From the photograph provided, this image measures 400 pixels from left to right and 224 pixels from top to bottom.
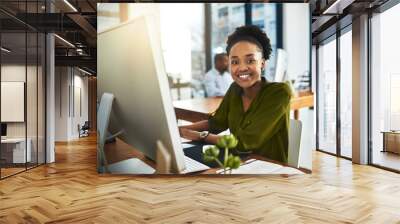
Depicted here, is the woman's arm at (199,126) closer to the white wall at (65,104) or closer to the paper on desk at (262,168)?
the paper on desk at (262,168)

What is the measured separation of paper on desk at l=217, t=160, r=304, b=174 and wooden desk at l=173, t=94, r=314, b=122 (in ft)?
2.80

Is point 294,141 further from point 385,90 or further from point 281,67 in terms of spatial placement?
point 385,90

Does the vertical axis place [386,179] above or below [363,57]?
below

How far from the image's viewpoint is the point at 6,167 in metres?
6.74

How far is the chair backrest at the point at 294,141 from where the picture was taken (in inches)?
255

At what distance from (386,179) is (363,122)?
2.00m

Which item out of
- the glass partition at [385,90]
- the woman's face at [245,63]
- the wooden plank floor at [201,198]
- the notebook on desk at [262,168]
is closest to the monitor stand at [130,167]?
the wooden plank floor at [201,198]

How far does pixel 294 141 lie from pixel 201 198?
2241mm

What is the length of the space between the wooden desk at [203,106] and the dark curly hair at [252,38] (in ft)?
2.77

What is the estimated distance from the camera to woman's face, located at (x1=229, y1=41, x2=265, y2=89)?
252 inches

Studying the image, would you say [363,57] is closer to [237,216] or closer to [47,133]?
[237,216]

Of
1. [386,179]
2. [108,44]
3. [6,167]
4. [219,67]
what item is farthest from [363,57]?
[6,167]

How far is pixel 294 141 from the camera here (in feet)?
21.4

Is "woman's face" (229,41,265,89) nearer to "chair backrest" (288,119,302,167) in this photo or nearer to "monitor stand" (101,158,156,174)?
"chair backrest" (288,119,302,167)
